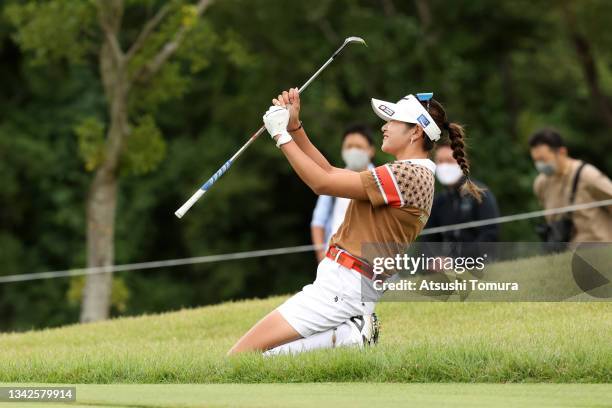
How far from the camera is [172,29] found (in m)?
24.1

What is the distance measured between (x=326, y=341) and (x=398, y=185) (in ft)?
3.56

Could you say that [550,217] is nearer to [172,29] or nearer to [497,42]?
[172,29]

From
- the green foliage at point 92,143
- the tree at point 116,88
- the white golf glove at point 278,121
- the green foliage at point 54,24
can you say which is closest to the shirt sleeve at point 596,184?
the white golf glove at point 278,121

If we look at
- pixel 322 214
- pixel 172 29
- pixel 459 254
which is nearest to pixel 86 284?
pixel 172 29

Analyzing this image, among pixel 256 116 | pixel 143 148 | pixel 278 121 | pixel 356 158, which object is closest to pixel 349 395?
pixel 278 121

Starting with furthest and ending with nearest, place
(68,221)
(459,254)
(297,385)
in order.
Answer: (68,221)
(459,254)
(297,385)

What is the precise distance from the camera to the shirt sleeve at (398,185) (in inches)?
293

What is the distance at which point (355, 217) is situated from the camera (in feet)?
25.0

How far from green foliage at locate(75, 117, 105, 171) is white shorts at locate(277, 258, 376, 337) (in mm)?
16502

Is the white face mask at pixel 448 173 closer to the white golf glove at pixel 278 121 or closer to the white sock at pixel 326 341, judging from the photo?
the white sock at pixel 326 341

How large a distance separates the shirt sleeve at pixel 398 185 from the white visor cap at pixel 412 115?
11.9 inches

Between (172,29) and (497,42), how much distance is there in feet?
44.1

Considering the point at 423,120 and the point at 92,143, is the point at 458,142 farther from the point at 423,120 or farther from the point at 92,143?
the point at 92,143

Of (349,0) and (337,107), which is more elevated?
(349,0)
